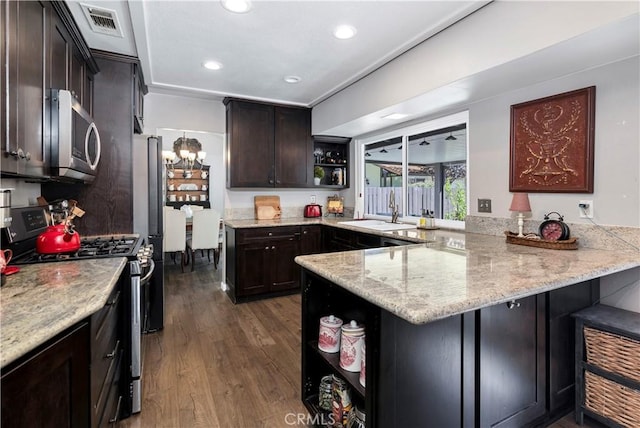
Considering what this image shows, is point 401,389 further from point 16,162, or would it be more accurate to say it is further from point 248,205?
point 248,205

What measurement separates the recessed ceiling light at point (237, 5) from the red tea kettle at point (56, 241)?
1.62 metres

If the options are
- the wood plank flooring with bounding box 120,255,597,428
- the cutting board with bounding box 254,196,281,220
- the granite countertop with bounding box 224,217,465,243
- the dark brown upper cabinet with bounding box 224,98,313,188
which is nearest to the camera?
the wood plank flooring with bounding box 120,255,597,428

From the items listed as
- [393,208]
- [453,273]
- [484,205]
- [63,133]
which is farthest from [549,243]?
[63,133]

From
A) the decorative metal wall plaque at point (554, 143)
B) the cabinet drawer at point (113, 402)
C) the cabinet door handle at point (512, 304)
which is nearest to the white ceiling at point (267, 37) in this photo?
the decorative metal wall plaque at point (554, 143)

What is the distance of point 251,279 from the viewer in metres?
3.62

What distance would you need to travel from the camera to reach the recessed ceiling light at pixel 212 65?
9.17 ft

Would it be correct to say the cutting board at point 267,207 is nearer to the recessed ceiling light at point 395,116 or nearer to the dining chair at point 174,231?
the dining chair at point 174,231

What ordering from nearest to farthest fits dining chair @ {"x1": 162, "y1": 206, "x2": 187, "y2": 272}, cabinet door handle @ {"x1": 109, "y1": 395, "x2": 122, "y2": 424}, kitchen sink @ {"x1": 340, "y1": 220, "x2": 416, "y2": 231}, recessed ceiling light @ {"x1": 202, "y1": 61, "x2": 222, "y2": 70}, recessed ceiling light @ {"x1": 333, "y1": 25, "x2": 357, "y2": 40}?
1. cabinet door handle @ {"x1": 109, "y1": 395, "x2": 122, "y2": 424}
2. recessed ceiling light @ {"x1": 333, "y1": 25, "x2": 357, "y2": 40}
3. recessed ceiling light @ {"x1": 202, "y1": 61, "x2": 222, "y2": 70}
4. kitchen sink @ {"x1": 340, "y1": 220, "x2": 416, "y2": 231}
5. dining chair @ {"x1": 162, "y1": 206, "x2": 187, "y2": 272}

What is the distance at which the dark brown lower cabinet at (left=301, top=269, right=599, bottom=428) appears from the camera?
1118 mm

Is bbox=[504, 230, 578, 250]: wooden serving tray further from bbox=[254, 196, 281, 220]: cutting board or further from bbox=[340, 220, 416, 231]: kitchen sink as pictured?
bbox=[254, 196, 281, 220]: cutting board

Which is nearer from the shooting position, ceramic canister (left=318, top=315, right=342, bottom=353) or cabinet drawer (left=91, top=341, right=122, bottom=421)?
cabinet drawer (left=91, top=341, right=122, bottom=421)

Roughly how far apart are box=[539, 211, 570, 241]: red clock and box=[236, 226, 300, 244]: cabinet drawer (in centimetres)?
248

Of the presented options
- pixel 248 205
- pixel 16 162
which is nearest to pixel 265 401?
pixel 16 162

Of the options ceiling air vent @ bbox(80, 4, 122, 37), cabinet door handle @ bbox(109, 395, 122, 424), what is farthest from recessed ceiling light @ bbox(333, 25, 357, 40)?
cabinet door handle @ bbox(109, 395, 122, 424)
